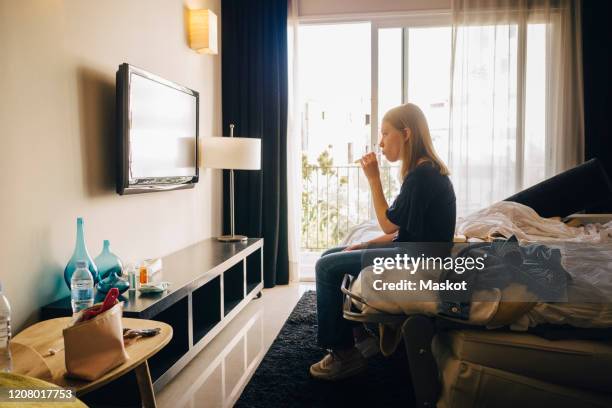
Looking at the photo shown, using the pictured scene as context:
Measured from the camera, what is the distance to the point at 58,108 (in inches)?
84.7

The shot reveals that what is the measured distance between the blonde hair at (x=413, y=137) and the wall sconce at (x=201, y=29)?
189cm

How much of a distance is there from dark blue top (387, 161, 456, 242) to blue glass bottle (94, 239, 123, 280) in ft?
4.34

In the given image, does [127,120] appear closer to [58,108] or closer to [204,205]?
[58,108]

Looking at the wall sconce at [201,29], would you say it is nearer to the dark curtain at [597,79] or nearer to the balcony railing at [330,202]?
the balcony railing at [330,202]

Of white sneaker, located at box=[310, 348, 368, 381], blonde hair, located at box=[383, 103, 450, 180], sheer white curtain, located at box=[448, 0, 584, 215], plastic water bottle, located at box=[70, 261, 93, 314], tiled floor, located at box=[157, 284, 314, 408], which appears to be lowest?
tiled floor, located at box=[157, 284, 314, 408]

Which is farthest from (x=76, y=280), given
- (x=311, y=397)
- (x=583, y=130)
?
(x=583, y=130)

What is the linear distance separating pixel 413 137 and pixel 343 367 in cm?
105

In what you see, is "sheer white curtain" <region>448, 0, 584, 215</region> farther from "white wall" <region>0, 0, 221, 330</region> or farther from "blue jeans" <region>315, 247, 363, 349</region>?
"white wall" <region>0, 0, 221, 330</region>

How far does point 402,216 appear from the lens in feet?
6.98

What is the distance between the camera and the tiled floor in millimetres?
2174

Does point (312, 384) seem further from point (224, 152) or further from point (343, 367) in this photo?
point (224, 152)

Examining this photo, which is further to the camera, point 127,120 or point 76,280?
point 127,120

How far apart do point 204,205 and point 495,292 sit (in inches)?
107

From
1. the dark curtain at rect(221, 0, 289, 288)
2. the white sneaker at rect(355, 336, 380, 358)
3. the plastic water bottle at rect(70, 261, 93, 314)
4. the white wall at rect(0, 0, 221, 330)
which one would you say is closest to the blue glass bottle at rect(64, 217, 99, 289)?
the white wall at rect(0, 0, 221, 330)
